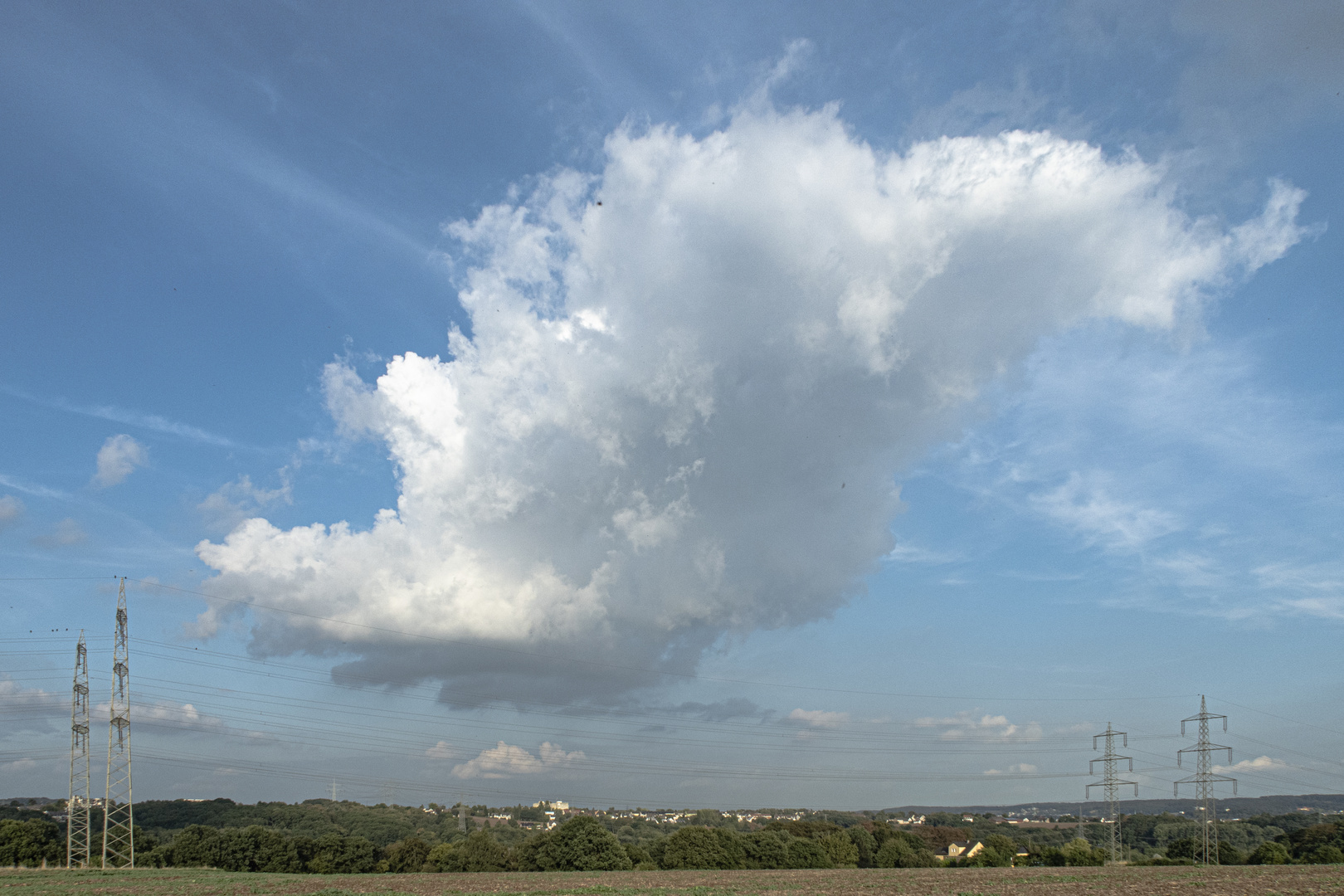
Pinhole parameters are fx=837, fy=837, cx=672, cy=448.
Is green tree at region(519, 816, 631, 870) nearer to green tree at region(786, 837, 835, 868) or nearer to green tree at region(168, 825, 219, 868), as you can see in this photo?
green tree at region(786, 837, 835, 868)

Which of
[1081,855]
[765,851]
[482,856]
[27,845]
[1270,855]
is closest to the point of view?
[27,845]

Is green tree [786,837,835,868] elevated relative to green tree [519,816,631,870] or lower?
lower

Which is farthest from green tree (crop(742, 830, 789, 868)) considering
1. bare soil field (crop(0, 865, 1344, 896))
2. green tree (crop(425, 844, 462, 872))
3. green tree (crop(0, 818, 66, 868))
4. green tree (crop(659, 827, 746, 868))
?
green tree (crop(0, 818, 66, 868))

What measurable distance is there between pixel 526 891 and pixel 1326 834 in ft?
464

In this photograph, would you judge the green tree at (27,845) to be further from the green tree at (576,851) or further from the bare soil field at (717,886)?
the green tree at (576,851)

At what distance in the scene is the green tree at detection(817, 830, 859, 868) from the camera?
137 metres

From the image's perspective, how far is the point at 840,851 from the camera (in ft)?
455

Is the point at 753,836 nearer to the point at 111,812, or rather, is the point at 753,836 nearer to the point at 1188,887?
the point at 1188,887

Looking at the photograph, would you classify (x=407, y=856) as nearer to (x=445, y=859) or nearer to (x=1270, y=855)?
(x=445, y=859)

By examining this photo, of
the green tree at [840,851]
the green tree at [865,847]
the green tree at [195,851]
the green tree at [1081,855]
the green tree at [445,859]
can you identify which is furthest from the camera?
the green tree at [865,847]

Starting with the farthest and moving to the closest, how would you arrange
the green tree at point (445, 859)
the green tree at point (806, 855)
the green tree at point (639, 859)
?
the green tree at point (806, 855) < the green tree at point (639, 859) < the green tree at point (445, 859)

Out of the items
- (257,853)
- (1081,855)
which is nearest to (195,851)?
(257,853)

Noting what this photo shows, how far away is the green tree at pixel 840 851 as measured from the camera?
13748cm

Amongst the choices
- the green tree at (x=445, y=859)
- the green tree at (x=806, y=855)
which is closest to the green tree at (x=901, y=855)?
the green tree at (x=806, y=855)
